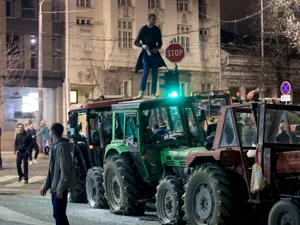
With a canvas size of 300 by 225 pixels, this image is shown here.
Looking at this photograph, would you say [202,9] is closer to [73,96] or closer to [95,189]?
[73,96]

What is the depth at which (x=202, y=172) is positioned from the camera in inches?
393

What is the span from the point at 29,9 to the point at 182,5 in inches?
485

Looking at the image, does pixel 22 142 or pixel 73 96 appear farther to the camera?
pixel 73 96

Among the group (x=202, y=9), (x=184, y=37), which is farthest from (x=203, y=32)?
(x=184, y=37)

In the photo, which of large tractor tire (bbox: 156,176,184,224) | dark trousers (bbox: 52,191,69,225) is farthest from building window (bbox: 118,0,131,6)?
dark trousers (bbox: 52,191,69,225)

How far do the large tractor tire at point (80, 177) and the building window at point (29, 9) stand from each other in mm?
29002

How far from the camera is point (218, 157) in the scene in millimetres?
9773

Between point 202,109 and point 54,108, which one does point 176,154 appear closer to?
point 202,109

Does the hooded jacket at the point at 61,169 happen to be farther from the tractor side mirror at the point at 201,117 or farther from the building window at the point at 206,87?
the building window at the point at 206,87

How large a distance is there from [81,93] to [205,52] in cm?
1075

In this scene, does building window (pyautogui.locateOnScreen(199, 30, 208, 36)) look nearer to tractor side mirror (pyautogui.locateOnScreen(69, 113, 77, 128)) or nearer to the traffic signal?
tractor side mirror (pyautogui.locateOnScreen(69, 113, 77, 128))

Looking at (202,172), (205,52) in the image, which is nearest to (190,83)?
(205,52)

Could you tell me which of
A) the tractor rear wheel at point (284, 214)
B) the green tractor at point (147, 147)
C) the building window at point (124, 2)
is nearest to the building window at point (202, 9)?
the building window at point (124, 2)

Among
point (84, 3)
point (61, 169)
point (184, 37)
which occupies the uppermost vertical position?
point (84, 3)
